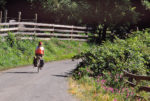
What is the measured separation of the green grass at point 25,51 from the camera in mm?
18800

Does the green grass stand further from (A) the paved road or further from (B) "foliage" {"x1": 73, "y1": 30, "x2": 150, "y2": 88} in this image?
(B) "foliage" {"x1": 73, "y1": 30, "x2": 150, "y2": 88}

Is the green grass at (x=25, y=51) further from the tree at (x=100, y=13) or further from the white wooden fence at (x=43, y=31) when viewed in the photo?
the tree at (x=100, y=13)

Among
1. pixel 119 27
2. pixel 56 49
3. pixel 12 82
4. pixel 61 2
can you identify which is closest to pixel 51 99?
pixel 12 82

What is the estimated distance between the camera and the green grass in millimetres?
18800

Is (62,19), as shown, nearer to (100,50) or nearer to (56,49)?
(56,49)

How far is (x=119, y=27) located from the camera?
3234cm

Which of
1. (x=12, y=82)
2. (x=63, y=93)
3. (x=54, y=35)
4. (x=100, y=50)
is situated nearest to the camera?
(x=63, y=93)

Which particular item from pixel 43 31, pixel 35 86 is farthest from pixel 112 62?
pixel 43 31

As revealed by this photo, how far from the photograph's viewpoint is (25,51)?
69.3 ft

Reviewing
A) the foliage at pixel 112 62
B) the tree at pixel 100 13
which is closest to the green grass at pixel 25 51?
the tree at pixel 100 13

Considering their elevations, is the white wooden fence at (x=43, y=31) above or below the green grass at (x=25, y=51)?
above

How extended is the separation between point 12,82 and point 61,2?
1731 centimetres

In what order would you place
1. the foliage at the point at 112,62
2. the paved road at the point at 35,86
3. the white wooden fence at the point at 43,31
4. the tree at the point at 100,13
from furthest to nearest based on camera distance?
the tree at the point at 100,13 < the white wooden fence at the point at 43,31 < the foliage at the point at 112,62 < the paved road at the point at 35,86

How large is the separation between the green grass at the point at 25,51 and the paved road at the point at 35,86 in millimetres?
1536
